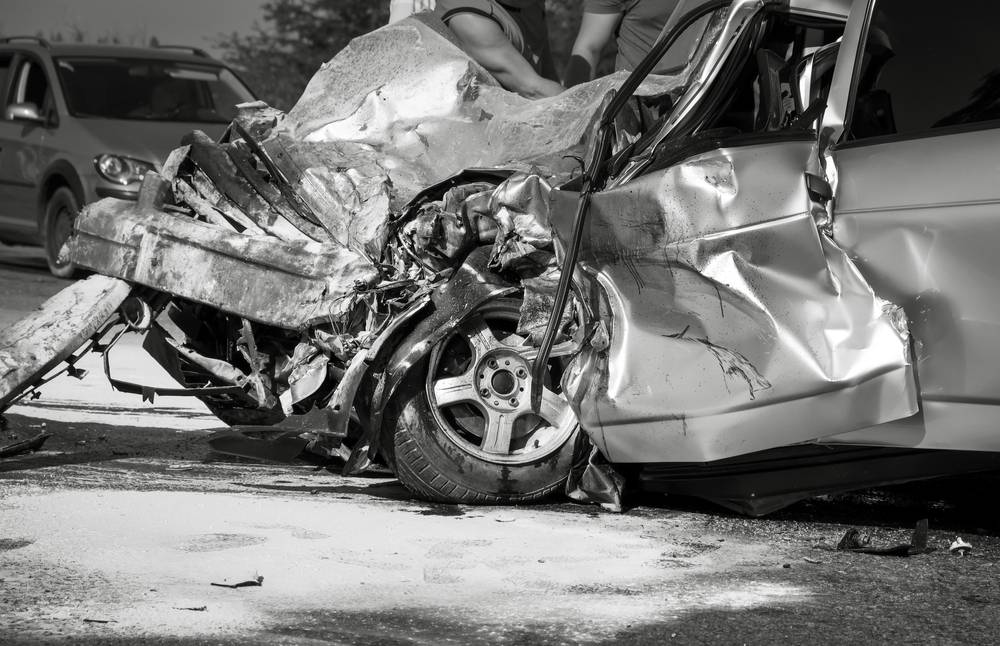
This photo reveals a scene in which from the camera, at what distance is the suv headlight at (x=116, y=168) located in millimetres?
12031

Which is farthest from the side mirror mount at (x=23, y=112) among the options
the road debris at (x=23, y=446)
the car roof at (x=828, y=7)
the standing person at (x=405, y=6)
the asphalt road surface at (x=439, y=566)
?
the car roof at (x=828, y=7)

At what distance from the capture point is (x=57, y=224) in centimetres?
1303

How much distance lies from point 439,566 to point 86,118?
937 cm

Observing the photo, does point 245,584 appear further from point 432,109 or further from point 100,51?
point 100,51

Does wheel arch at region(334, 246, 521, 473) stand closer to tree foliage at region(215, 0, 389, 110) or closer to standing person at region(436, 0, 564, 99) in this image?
standing person at region(436, 0, 564, 99)

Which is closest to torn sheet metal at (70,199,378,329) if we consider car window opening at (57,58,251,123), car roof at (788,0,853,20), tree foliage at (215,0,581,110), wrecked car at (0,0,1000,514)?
wrecked car at (0,0,1000,514)

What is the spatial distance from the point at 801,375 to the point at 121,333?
9.12ft

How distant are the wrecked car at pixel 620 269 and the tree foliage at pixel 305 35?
17.8m

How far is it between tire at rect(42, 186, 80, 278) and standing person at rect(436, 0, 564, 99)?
705 cm

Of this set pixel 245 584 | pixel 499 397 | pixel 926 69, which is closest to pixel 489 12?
pixel 499 397

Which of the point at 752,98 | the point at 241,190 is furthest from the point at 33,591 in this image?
the point at 752,98

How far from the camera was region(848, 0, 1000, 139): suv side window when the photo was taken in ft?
14.0

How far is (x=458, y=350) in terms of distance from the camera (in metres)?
5.07

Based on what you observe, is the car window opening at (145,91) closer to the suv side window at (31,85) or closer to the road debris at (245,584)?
the suv side window at (31,85)
